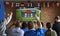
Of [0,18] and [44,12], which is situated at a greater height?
[0,18]

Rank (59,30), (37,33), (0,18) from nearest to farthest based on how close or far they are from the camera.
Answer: (0,18), (37,33), (59,30)

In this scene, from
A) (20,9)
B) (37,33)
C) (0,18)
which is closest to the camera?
(0,18)

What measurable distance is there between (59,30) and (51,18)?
4.63 meters

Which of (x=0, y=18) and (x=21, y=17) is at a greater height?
(x=0, y=18)

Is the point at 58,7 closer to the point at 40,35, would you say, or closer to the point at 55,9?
the point at 55,9

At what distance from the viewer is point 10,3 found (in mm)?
9000

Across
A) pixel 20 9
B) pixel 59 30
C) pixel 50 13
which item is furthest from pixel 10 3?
pixel 59 30

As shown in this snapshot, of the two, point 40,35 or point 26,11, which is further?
point 26,11

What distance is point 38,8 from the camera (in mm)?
9078

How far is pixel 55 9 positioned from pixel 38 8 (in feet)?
2.82

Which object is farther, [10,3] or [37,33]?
[10,3]

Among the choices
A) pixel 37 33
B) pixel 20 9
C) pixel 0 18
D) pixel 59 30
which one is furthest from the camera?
pixel 20 9

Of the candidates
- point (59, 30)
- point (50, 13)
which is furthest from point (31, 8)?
point (59, 30)

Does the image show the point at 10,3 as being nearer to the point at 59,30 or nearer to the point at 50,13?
the point at 50,13
